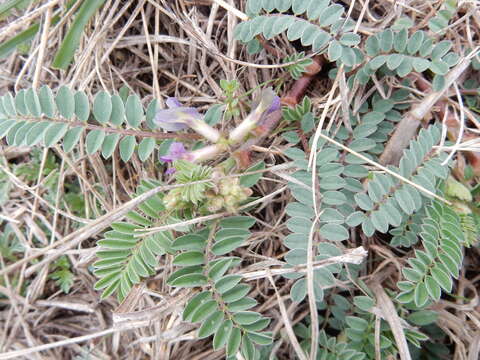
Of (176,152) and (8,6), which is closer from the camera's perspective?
(176,152)

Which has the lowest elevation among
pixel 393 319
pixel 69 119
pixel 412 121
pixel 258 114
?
pixel 393 319

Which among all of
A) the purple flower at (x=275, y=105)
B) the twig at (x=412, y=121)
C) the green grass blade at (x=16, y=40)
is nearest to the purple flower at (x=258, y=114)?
the purple flower at (x=275, y=105)

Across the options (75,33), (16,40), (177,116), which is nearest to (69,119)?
(177,116)

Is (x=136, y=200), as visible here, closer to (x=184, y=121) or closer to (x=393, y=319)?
(x=184, y=121)

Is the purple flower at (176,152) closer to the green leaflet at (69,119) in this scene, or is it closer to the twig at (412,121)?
the green leaflet at (69,119)

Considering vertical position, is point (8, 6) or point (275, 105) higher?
point (275, 105)

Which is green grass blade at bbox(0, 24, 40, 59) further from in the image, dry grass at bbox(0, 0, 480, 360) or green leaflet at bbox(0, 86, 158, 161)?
green leaflet at bbox(0, 86, 158, 161)

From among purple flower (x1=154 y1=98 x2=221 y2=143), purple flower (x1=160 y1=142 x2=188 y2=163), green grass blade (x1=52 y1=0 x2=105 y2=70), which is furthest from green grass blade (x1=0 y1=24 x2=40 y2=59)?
purple flower (x1=160 y1=142 x2=188 y2=163)

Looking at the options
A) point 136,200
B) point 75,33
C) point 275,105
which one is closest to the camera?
point 136,200

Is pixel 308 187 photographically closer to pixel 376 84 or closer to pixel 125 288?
pixel 376 84

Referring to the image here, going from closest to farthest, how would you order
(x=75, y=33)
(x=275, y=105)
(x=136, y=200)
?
(x=136, y=200)
(x=275, y=105)
(x=75, y=33)
